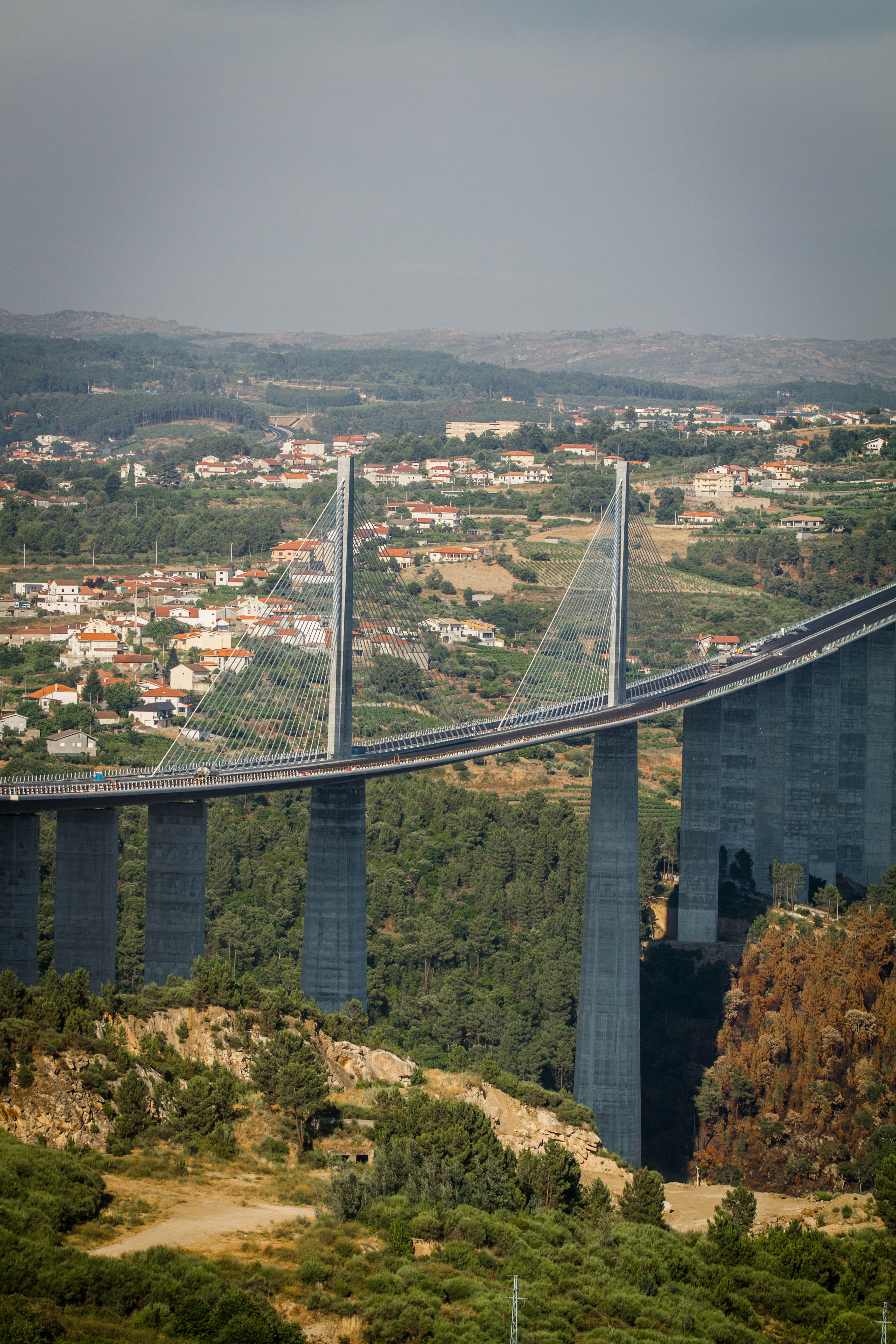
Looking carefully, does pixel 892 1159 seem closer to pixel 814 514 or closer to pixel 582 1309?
pixel 582 1309

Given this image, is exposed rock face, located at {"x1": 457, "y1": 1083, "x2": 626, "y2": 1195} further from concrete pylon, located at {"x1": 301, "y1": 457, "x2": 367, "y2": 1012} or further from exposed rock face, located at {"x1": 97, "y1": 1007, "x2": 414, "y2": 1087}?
concrete pylon, located at {"x1": 301, "y1": 457, "x2": 367, "y2": 1012}

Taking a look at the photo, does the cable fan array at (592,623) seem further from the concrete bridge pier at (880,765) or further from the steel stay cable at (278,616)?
the concrete bridge pier at (880,765)

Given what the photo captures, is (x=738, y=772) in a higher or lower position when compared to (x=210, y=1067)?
higher

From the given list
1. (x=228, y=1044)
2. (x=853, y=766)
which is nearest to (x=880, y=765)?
(x=853, y=766)

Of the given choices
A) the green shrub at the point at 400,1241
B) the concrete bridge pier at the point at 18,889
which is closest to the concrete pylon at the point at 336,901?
the concrete bridge pier at the point at 18,889

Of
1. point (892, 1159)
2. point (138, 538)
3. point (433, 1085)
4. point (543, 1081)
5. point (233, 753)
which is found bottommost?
point (543, 1081)

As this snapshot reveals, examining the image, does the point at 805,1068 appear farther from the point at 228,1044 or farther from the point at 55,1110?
the point at 55,1110

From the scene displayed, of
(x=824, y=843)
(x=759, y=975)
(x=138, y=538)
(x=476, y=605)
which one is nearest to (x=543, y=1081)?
(x=759, y=975)
